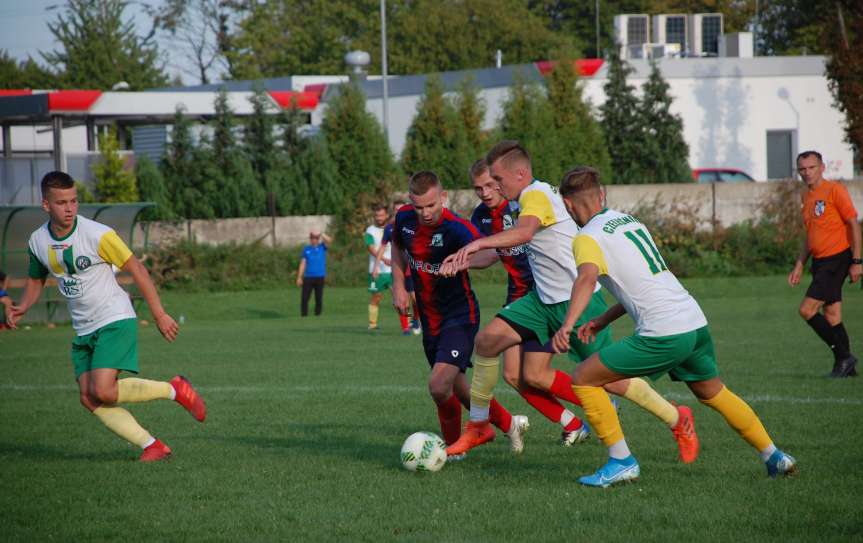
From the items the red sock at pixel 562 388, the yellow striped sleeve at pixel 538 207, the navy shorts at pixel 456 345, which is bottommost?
the red sock at pixel 562 388

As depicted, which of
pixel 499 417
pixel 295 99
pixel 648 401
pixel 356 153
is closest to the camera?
pixel 648 401

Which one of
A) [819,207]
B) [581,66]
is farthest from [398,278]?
Answer: [581,66]

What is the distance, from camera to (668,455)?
764 cm

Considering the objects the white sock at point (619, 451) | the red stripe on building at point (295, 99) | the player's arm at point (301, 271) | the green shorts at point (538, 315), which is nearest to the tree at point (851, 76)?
the red stripe on building at point (295, 99)

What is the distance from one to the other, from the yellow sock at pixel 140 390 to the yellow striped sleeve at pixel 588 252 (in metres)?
3.48

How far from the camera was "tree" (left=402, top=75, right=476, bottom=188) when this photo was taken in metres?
32.8

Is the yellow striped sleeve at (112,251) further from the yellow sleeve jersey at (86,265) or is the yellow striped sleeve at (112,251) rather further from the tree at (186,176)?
the tree at (186,176)

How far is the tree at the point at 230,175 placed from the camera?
3139 cm

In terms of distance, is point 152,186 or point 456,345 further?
point 152,186

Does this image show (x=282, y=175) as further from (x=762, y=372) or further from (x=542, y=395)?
(x=542, y=395)

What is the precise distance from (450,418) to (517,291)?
1.20 m

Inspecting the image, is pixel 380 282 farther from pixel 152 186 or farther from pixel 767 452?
pixel 767 452

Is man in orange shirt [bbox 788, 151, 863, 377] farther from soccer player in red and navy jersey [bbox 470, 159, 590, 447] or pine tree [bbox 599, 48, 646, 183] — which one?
pine tree [bbox 599, 48, 646, 183]

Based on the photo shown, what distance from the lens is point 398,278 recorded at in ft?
27.0
